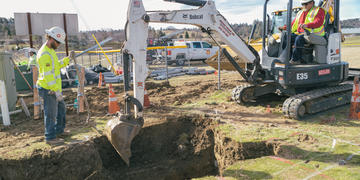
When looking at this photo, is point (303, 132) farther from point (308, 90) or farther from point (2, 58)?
point (2, 58)

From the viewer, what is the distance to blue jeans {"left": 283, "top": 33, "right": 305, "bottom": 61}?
7.18m

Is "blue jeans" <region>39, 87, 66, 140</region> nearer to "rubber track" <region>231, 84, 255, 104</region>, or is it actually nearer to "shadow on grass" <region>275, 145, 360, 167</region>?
"shadow on grass" <region>275, 145, 360, 167</region>

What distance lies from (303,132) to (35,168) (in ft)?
18.1

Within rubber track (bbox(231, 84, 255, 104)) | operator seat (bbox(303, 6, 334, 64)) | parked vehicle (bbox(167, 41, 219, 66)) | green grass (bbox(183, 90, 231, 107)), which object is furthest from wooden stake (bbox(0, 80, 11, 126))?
parked vehicle (bbox(167, 41, 219, 66))

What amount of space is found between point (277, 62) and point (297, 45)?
65cm

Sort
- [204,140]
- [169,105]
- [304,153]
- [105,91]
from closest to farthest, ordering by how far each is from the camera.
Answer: [304,153], [204,140], [169,105], [105,91]

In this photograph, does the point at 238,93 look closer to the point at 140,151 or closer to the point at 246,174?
the point at 140,151

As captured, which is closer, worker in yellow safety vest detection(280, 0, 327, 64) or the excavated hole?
the excavated hole

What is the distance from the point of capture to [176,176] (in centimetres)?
596

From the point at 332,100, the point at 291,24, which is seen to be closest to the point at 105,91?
the point at 291,24

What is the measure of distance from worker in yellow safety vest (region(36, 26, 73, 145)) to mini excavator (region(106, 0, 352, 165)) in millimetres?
1570

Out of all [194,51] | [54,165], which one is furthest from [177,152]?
[194,51]

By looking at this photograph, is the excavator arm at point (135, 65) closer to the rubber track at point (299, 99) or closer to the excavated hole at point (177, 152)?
the excavated hole at point (177, 152)

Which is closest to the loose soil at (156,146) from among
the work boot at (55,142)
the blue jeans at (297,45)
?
the work boot at (55,142)
